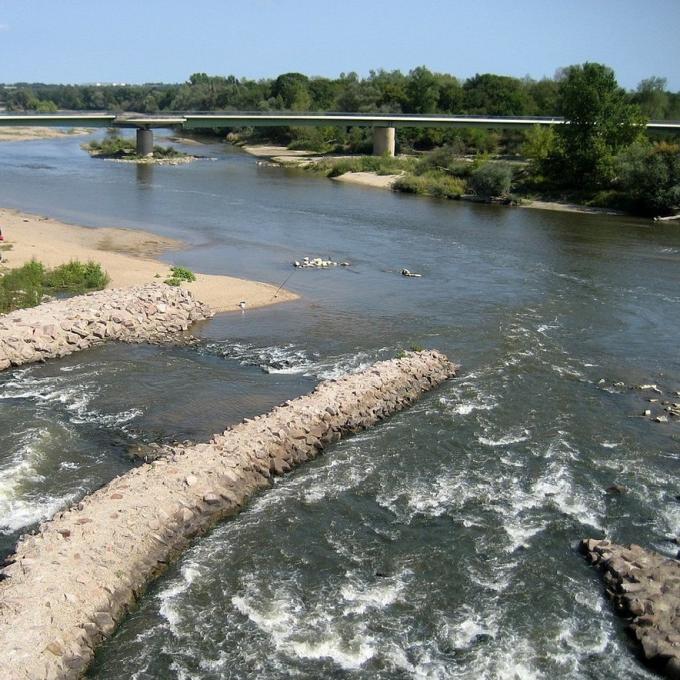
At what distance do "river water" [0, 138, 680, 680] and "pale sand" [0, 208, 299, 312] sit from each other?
2.22 m

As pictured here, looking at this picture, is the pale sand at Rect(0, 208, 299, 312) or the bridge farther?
the bridge

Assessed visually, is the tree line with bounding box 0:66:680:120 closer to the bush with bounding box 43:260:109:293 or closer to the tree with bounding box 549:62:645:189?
the tree with bounding box 549:62:645:189

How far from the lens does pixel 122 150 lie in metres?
114

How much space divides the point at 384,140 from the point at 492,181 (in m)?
37.2

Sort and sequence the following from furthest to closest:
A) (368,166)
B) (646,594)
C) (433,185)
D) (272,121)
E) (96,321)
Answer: (272,121)
(368,166)
(433,185)
(96,321)
(646,594)

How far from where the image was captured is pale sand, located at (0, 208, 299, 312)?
37.9 meters

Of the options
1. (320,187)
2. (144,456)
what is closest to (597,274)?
(144,456)

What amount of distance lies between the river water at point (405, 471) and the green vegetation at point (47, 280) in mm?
7080

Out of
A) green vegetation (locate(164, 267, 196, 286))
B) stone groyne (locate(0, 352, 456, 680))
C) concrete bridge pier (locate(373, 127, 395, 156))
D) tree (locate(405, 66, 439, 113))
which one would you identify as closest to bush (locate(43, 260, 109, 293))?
green vegetation (locate(164, 267, 196, 286))

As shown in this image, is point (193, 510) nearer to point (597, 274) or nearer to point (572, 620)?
point (572, 620)

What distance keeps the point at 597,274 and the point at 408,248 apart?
12437 millimetres

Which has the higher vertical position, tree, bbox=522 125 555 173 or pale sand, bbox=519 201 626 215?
tree, bbox=522 125 555 173

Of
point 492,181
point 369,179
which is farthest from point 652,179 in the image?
point 369,179

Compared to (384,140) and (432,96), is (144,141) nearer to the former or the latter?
(384,140)
